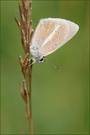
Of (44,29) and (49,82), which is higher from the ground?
(44,29)

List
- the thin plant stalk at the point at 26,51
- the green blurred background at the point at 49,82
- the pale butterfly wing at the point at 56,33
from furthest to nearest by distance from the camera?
the green blurred background at the point at 49,82, the pale butterfly wing at the point at 56,33, the thin plant stalk at the point at 26,51

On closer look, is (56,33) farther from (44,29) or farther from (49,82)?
(49,82)

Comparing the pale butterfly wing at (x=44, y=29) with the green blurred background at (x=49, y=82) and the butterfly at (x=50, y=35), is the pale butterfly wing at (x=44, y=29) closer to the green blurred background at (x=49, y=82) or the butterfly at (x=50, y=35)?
the butterfly at (x=50, y=35)

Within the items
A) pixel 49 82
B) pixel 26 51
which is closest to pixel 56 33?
pixel 26 51

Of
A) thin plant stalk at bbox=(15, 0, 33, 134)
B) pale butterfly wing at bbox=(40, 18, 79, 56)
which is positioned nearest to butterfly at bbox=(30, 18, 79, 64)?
pale butterfly wing at bbox=(40, 18, 79, 56)

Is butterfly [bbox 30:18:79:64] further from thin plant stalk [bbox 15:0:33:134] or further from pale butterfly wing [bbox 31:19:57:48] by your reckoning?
thin plant stalk [bbox 15:0:33:134]

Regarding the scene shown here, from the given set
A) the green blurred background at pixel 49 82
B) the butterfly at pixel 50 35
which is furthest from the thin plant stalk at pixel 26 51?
the green blurred background at pixel 49 82
